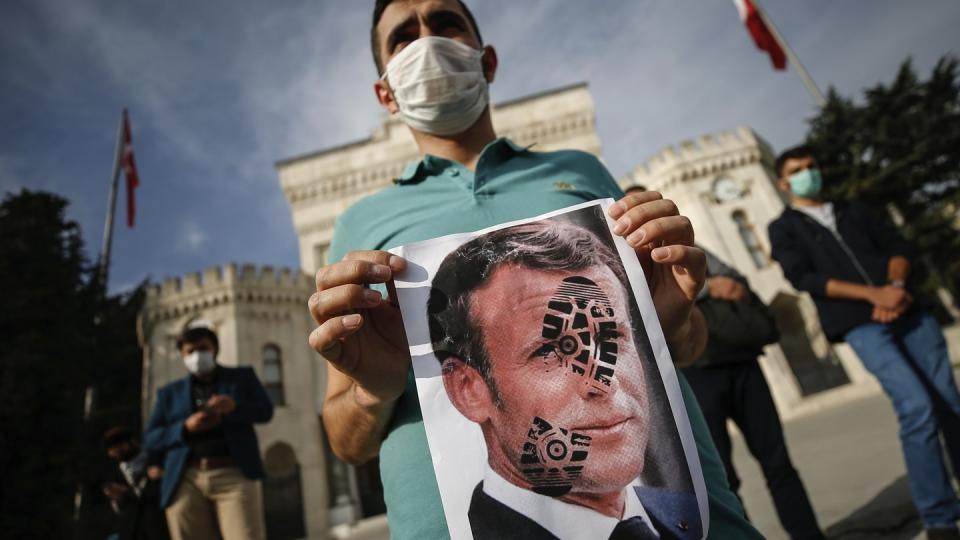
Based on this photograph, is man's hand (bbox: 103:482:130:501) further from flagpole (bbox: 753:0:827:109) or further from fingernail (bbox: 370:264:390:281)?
flagpole (bbox: 753:0:827:109)

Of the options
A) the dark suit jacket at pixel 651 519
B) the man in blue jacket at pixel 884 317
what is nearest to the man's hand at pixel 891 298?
the man in blue jacket at pixel 884 317

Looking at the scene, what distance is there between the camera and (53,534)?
11.6m

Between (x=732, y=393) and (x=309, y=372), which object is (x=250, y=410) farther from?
(x=309, y=372)

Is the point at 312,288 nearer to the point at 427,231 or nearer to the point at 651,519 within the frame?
the point at 427,231

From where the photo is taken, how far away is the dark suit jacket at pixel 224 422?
10.6 ft

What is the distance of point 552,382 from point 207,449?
3419 mm

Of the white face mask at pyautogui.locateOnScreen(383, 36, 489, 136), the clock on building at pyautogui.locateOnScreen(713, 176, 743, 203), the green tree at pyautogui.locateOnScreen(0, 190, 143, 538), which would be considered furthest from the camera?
the clock on building at pyautogui.locateOnScreen(713, 176, 743, 203)

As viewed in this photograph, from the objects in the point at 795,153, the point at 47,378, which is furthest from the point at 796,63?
the point at 47,378

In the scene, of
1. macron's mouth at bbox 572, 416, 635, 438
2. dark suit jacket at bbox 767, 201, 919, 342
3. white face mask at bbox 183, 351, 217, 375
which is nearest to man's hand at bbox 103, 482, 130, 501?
white face mask at bbox 183, 351, 217, 375

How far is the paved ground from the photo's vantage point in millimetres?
2785

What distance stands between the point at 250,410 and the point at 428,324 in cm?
318

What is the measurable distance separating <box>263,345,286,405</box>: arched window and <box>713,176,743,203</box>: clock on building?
1792 cm

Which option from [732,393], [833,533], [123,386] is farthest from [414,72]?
[123,386]

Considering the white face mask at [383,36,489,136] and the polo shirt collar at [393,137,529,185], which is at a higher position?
the white face mask at [383,36,489,136]
